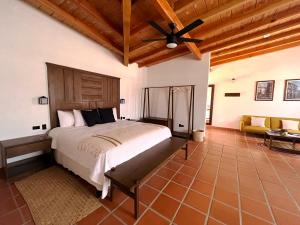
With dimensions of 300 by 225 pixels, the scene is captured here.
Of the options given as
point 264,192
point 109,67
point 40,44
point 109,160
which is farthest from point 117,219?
point 109,67

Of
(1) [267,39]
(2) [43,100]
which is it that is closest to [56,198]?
(2) [43,100]

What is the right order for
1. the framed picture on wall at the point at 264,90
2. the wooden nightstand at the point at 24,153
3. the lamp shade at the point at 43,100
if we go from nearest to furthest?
the wooden nightstand at the point at 24,153, the lamp shade at the point at 43,100, the framed picture on wall at the point at 264,90

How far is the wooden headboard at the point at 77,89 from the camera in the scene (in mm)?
2924

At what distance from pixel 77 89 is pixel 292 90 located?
730cm

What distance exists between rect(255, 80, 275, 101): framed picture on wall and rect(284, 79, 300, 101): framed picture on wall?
1.27ft

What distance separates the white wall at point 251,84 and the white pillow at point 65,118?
20.3 feet

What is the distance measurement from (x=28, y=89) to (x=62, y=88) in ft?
2.03

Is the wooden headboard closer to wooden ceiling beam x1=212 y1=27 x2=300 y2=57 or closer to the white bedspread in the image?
the white bedspread

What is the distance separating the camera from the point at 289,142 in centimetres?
433

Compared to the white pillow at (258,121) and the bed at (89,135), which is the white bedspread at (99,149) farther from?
the white pillow at (258,121)

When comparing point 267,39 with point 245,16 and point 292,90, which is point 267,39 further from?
point 292,90

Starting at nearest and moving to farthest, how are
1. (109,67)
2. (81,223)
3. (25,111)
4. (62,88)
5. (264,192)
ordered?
(81,223), (264,192), (25,111), (62,88), (109,67)

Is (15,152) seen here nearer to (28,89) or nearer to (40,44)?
(28,89)

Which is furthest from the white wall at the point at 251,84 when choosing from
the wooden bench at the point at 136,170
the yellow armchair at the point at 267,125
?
the wooden bench at the point at 136,170
